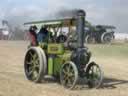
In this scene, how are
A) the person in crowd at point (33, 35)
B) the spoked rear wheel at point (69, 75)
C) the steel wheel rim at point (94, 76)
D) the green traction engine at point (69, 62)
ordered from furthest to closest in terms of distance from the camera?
the person in crowd at point (33, 35)
the steel wheel rim at point (94, 76)
the green traction engine at point (69, 62)
the spoked rear wheel at point (69, 75)

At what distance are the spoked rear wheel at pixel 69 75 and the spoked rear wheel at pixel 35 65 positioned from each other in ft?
2.73

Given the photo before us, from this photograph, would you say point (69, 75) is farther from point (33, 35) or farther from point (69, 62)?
point (33, 35)

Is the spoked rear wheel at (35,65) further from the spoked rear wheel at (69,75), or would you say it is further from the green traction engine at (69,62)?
the spoked rear wheel at (69,75)

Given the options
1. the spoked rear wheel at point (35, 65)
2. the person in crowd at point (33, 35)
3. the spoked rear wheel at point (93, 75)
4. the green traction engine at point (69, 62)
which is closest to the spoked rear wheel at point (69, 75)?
the green traction engine at point (69, 62)

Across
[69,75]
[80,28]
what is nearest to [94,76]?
Answer: [69,75]

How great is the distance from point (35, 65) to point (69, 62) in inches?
70.9

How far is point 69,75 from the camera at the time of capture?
11.8 metres

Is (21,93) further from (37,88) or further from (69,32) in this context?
(69,32)

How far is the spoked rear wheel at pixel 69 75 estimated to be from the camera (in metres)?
11.4

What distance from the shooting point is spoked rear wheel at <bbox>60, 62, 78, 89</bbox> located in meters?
11.4

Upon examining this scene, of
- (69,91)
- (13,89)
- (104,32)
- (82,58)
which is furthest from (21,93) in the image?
(104,32)

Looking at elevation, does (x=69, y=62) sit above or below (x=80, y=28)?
below

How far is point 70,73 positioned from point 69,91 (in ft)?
2.39

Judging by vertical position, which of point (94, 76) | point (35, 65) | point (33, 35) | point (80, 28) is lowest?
point (94, 76)
